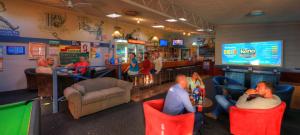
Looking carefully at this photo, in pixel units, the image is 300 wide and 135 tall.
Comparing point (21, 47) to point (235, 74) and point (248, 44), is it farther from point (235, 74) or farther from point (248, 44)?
point (248, 44)

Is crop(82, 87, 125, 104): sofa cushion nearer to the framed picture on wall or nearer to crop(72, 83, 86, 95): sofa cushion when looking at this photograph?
crop(72, 83, 86, 95): sofa cushion

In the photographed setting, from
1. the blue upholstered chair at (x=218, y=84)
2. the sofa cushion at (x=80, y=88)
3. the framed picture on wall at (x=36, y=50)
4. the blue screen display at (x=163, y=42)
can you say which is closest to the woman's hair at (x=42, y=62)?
the framed picture on wall at (x=36, y=50)

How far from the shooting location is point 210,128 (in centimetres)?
331

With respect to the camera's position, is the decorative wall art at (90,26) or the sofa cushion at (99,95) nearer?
the sofa cushion at (99,95)

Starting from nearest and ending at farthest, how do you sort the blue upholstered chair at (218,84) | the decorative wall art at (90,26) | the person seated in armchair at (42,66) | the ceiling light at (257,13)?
1. the blue upholstered chair at (218,84)
2. the ceiling light at (257,13)
3. the person seated in armchair at (42,66)
4. the decorative wall art at (90,26)

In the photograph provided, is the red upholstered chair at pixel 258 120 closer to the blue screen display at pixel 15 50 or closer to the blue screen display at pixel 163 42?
the blue screen display at pixel 15 50

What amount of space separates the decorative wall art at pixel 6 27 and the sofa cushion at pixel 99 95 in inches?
167

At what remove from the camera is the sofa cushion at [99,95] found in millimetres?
3848

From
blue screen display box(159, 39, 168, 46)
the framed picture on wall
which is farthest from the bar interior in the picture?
blue screen display box(159, 39, 168, 46)

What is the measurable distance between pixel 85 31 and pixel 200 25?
18.6ft

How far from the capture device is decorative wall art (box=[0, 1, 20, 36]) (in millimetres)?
5719

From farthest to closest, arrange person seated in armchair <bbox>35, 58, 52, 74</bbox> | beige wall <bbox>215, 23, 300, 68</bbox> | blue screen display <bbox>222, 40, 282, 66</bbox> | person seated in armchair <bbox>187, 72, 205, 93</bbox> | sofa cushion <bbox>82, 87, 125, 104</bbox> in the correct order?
beige wall <bbox>215, 23, 300, 68</bbox>, blue screen display <bbox>222, 40, 282, 66</bbox>, person seated in armchair <bbox>35, 58, 52, 74</bbox>, sofa cushion <bbox>82, 87, 125, 104</bbox>, person seated in armchair <bbox>187, 72, 205, 93</bbox>

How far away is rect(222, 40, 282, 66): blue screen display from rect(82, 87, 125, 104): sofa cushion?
15.4 ft

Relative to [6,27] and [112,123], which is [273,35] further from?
[6,27]
